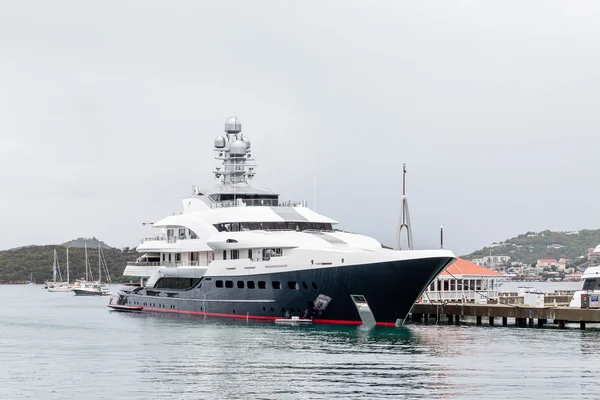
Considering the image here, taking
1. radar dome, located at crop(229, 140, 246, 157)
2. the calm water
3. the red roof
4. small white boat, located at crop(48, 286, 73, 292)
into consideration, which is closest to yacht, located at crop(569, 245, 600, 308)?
the calm water

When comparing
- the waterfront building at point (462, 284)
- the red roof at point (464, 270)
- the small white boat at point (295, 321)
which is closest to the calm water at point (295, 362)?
the small white boat at point (295, 321)

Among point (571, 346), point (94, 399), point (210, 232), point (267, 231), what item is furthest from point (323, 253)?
point (94, 399)

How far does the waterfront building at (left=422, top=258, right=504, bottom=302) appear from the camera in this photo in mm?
71500

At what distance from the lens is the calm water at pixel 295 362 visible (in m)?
36.7

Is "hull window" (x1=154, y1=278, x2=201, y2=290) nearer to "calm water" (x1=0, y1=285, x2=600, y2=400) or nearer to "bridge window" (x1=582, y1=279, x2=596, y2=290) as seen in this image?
"calm water" (x1=0, y1=285, x2=600, y2=400)

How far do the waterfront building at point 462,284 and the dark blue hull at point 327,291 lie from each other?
1102cm

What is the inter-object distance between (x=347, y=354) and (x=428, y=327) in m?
17.5

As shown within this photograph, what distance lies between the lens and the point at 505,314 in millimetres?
64312

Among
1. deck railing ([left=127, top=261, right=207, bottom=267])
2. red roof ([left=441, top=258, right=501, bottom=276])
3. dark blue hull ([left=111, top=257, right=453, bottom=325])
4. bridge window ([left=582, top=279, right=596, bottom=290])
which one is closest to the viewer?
dark blue hull ([left=111, top=257, right=453, bottom=325])

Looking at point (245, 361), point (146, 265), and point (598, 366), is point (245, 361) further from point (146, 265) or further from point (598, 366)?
point (146, 265)

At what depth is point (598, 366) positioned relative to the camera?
43.0 m

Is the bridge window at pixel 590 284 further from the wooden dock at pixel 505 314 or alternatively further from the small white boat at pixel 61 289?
the small white boat at pixel 61 289

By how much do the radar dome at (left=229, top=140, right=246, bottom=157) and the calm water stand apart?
1981 centimetres

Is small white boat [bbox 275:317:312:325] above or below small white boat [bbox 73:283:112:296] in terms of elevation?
below
